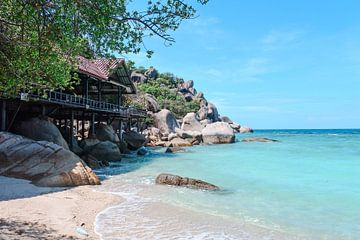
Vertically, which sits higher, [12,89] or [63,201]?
[12,89]

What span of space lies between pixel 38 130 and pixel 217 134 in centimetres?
3040

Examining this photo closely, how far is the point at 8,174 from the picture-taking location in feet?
37.2

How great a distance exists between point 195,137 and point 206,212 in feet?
115

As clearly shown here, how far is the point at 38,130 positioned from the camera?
54.1 ft

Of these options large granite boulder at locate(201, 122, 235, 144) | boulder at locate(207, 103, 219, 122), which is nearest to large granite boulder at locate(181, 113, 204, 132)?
large granite boulder at locate(201, 122, 235, 144)

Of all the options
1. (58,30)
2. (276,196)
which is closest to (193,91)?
(276,196)

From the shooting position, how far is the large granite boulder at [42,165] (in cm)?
1127

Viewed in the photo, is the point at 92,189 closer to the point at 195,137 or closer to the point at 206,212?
the point at 206,212

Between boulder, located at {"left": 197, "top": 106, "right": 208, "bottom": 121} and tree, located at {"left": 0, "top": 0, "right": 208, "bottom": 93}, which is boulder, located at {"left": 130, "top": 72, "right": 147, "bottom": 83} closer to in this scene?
boulder, located at {"left": 197, "top": 106, "right": 208, "bottom": 121}

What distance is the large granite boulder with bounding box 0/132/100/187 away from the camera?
37.0 feet

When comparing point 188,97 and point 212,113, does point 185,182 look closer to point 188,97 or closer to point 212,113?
point 212,113

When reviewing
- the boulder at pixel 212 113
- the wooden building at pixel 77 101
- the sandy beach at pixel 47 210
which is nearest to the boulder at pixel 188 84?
the boulder at pixel 212 113

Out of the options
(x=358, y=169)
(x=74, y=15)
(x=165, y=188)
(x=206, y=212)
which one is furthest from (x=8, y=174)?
(x=358, y=169)

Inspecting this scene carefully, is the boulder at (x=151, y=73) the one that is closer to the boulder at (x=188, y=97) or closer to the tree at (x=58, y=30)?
the boulder at (x=188, y=97)
